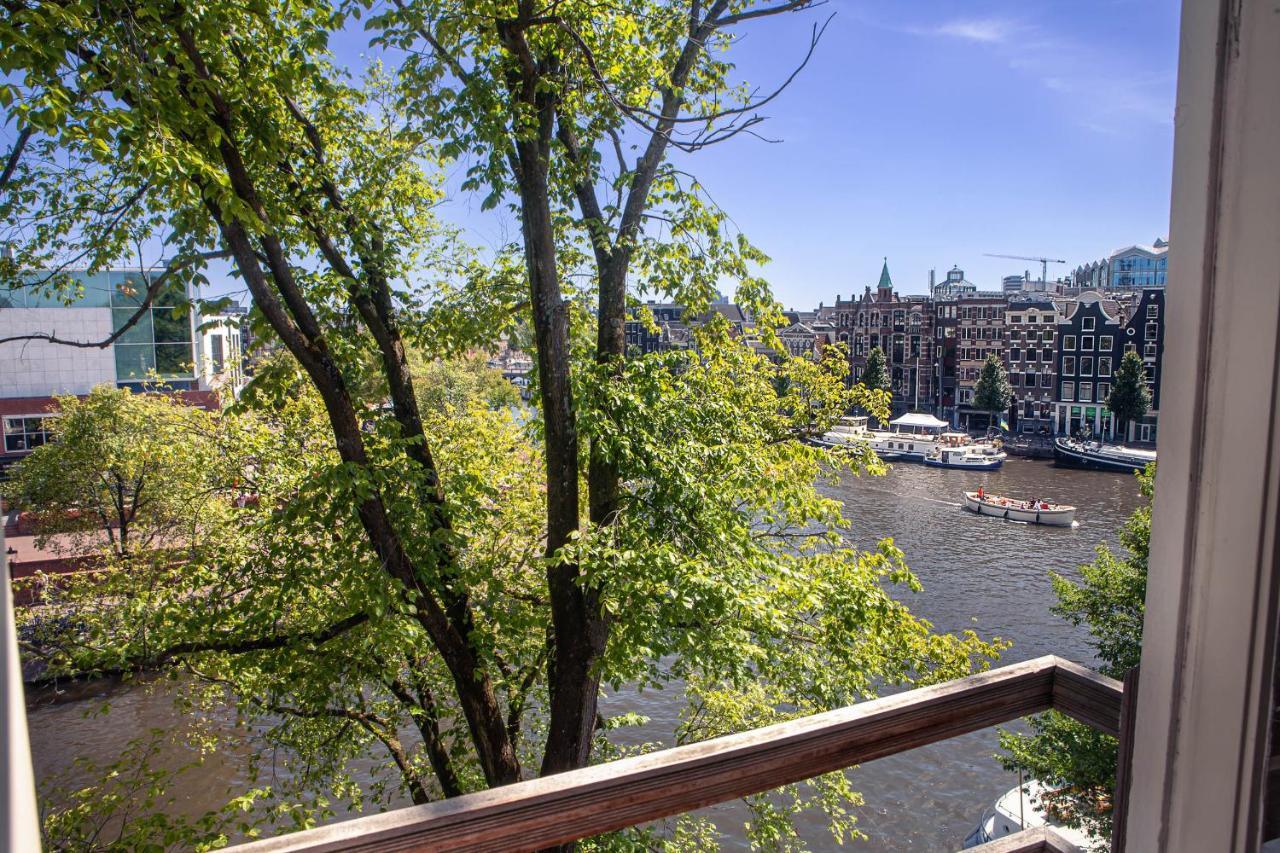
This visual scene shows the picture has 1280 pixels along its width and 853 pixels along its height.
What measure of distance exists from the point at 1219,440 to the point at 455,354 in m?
4.41

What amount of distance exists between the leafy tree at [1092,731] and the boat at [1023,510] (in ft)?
32.7

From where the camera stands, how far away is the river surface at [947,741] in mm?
9008

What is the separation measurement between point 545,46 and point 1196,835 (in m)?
3.75

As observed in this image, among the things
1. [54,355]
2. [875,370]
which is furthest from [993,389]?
[54,355]

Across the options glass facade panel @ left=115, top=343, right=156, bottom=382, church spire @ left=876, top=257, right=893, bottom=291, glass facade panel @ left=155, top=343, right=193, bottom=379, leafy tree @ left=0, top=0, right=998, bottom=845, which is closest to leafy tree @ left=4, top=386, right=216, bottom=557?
glass facade panel @ left=115, top=343, right=156, bottom=382

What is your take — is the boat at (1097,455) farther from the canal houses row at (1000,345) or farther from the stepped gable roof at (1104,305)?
the stepped gable roof at (1104,305)

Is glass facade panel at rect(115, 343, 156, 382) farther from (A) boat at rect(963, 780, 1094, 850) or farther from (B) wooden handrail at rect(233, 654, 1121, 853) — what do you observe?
(A) boat at rect(963, 780, 1094, 850)

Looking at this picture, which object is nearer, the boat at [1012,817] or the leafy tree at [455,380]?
the boat at [1012,817]

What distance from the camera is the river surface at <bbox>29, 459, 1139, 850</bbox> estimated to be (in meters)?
9.01

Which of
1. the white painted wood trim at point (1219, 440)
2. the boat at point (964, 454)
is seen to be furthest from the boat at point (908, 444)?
the white painted wood trim at point (1219, 440)

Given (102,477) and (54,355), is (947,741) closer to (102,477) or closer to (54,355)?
(54,355)

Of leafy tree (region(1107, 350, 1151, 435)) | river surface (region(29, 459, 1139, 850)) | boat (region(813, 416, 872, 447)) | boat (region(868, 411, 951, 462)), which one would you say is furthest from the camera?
boat (region(868, 411, 951, 462))

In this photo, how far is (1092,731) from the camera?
6.94 metres

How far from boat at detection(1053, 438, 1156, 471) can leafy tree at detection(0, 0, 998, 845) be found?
2114cm
